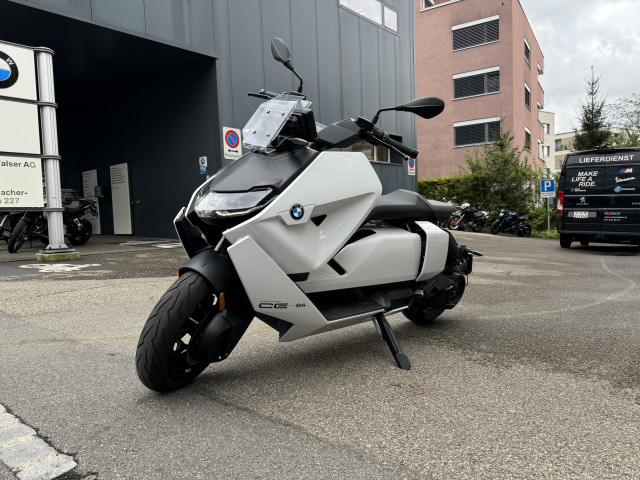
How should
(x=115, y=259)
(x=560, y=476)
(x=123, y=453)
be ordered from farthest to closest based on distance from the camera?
(x=115, y=259)
(x=123, y=453)
(x=560, y=476)

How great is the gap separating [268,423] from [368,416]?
46 centimetres

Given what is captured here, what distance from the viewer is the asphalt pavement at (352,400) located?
6.06 feet

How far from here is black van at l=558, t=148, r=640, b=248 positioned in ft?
34.6

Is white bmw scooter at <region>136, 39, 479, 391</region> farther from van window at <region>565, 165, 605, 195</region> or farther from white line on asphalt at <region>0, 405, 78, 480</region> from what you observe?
van window at <region>565, 165, 605, 195</region>

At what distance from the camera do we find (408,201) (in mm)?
3279

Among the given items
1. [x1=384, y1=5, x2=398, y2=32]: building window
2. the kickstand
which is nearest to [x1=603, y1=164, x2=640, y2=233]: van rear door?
[x1=384, y1=5, x2=398, y2=32]: building window

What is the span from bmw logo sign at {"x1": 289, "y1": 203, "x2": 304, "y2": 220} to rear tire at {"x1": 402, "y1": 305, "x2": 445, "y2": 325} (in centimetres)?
179

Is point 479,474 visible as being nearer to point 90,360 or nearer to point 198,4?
point 90,360

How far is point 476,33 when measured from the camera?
2678 cm

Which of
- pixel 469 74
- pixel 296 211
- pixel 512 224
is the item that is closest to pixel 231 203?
pixel 296 211

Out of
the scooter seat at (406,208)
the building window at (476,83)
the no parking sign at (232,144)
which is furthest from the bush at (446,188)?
the scooter seat at (406,208)

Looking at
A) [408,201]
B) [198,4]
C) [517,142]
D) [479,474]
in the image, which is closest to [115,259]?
[198,4]

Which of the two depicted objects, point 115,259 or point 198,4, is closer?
point 115,259

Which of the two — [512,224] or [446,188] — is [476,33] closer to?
[446,188]
